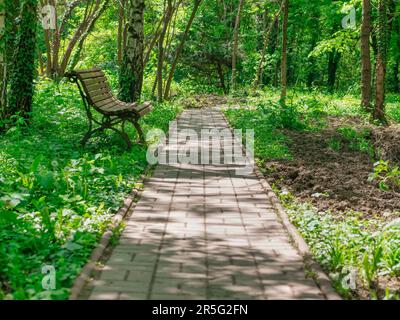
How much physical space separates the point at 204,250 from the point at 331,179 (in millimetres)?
3537

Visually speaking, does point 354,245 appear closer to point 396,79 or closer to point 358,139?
point 358,139

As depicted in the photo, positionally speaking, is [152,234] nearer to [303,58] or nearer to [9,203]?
[9,203]

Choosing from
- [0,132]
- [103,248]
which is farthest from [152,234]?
[0,132]

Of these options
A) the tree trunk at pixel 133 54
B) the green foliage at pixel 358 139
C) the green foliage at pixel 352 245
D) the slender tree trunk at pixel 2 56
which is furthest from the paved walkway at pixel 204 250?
the tree trunk at pixel 133 54

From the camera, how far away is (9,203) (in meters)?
5.66

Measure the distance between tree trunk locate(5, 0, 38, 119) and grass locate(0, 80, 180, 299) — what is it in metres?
0.52

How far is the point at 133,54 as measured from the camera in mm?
14289

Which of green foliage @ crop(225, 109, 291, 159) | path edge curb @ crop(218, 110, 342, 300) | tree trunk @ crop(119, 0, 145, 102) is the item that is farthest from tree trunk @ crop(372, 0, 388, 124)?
path edge curb @ crop(218, 110, 342, 300)

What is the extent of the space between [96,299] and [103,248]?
1132 millimetres

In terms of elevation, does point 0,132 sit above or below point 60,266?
above

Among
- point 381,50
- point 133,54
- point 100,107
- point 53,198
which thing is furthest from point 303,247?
point 381,50

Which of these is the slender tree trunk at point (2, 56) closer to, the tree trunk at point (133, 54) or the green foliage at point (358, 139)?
the tree trunk at point (133, 54)

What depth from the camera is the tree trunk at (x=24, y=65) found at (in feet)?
37.4

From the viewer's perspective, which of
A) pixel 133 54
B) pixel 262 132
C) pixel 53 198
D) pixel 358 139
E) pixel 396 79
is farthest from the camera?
pixel 396 79
